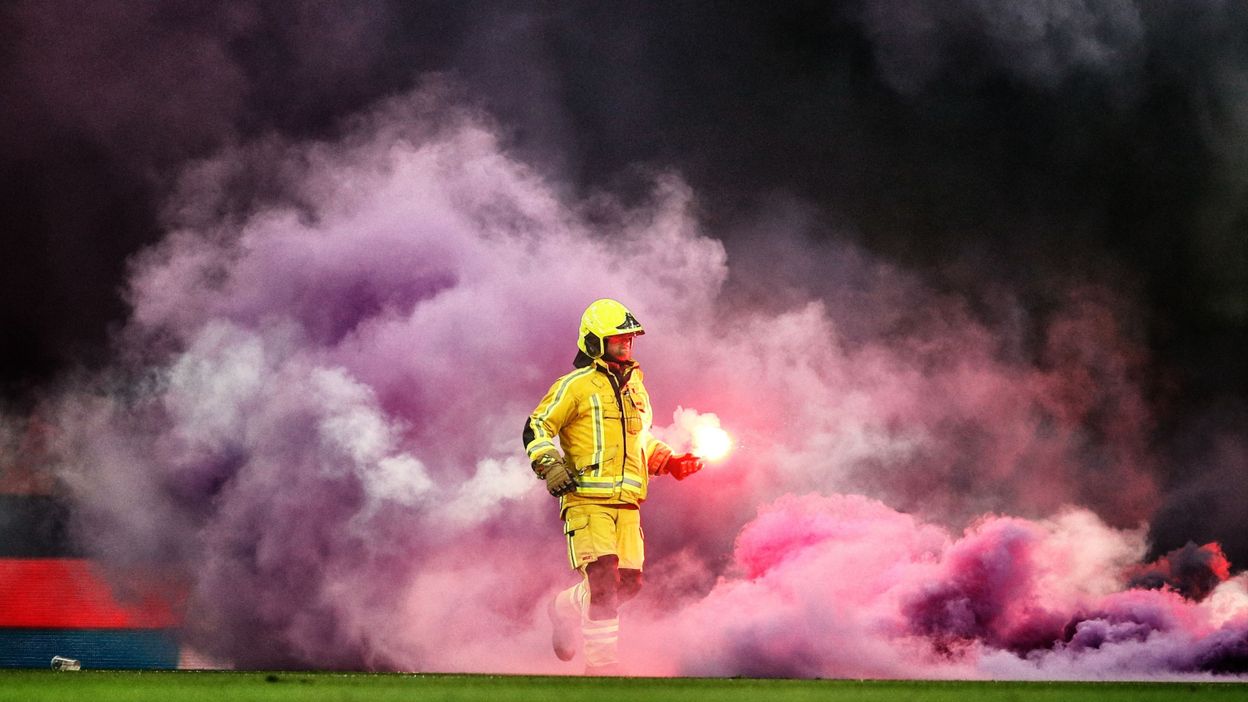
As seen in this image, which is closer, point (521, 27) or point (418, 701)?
point (418, 701)

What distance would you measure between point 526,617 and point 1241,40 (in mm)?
9408

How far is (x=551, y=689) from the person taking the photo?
4746 mm

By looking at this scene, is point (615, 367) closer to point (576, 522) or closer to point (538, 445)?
point (538, 445)

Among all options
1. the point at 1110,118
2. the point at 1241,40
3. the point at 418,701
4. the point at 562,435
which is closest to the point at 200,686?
the point at 418,701

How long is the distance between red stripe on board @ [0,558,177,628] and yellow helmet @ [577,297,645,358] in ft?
23.3

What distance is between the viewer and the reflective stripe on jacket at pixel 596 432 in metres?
7.35

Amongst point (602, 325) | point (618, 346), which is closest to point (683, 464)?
point (618, 346)

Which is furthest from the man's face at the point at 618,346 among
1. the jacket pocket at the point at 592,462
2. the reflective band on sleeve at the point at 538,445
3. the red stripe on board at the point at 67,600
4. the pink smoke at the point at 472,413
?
the red stripe on board at the point at 67,600

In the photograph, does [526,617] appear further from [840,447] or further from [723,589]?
[840,447]

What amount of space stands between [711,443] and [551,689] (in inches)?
144

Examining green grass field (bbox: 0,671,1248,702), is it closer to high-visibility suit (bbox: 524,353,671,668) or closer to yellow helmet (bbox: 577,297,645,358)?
high-visibility suit (bbox: 524,353,671,668)

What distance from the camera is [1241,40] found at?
12.3 m

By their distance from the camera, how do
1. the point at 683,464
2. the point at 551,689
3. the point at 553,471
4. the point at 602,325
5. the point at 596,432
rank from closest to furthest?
the point at 551,689, the point at 553,471, the point at 596,432, the point at 602,325, the point at 683,464

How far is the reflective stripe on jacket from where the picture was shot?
7.35 meters
